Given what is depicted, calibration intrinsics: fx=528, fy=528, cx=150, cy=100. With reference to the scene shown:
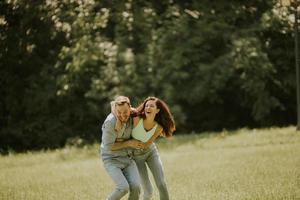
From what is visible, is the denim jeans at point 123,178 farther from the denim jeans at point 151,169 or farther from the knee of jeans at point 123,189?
the denim jeans at point 151,169

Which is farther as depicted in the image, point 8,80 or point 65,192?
point 8,80

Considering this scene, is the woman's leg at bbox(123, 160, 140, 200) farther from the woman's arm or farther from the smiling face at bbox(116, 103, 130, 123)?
the smiling face at bbox(116, 103, 130, 123)

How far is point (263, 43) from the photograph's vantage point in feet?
79.3

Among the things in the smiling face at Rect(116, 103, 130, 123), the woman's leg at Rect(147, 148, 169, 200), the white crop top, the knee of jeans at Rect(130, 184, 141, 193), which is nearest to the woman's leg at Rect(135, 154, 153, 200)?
the woman's leg at Rect(147, 148, 169, 200)

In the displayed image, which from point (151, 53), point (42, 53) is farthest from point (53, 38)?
point (151, 53)

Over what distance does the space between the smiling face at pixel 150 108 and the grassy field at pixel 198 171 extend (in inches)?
81.4

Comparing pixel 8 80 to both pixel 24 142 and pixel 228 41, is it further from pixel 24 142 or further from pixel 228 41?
pixel 228 41

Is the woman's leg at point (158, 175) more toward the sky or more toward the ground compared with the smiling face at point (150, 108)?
more toward the ground

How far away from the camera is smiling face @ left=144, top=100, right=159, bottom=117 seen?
793 centimetres

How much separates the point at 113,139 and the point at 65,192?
3499 millimetres

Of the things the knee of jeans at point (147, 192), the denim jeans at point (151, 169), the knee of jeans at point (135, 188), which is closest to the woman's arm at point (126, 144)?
the denim jeans at point (151, 169)

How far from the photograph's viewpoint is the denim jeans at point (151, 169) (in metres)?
7.94

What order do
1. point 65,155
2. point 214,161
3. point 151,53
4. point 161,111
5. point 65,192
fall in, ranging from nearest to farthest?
1. point 161,111
2. point 65,192
3. point 214,161
4. point 65,155
5. point 151,53

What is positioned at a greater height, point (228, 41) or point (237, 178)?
point (228, 41)
